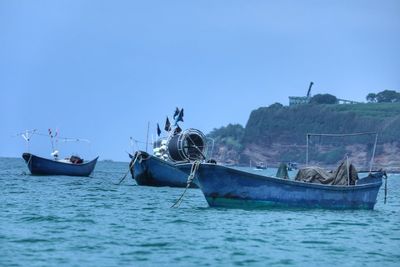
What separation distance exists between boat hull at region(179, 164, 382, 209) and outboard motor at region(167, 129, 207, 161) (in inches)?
778

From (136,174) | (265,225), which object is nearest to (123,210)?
(265,225)

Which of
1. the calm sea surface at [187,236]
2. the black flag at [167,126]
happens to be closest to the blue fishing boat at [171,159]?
the black flag at [167,126]

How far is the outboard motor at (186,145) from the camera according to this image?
5538 cm

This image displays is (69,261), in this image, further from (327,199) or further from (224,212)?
(327,199)

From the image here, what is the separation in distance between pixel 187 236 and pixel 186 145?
30.2 metres

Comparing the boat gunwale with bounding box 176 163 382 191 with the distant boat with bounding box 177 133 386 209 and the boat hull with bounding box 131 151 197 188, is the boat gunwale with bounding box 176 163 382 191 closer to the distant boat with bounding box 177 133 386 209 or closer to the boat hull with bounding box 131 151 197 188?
the distant boat with bounding box 177 133 386 209

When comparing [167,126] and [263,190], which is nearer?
[263,190]

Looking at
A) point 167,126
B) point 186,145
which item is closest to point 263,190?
point 186,145

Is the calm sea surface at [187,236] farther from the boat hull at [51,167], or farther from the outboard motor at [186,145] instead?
the boat hull at [51,167]

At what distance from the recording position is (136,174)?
5906 centimetres

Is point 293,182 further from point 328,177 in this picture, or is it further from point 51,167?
point 51,167

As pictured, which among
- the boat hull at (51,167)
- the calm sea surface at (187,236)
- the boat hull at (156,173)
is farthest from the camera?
the boat hull at (51,167)

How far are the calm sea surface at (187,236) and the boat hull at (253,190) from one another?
1.70ft

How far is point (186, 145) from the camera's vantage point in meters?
55.7
